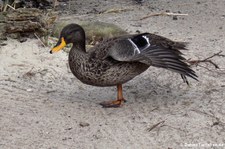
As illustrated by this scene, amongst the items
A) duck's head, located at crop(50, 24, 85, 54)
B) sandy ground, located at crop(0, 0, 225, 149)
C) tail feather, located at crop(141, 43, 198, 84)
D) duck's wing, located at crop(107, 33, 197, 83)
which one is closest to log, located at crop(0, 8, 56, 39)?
sandy ground, located at crop(0, 0, 225, 149)

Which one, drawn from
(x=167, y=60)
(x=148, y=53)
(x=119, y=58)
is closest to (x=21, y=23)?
(x=119, y=58)

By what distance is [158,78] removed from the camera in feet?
20.6

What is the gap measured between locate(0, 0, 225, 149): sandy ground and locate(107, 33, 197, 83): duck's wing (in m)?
0.51

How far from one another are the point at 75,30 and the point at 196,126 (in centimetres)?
172

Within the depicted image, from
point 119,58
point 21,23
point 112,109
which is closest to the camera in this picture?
point 119,58

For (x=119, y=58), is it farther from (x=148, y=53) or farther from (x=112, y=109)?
(x=112, y=109)

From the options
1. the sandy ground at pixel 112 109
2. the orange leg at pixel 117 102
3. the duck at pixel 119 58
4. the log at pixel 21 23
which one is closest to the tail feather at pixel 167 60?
the duck at pixel 119 58

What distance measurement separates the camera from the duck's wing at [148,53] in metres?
5.03

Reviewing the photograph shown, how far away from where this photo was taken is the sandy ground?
464 cm

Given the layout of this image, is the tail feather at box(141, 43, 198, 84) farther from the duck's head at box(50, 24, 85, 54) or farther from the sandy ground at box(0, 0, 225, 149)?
the duck's head at box(50, 24, 85, 54)

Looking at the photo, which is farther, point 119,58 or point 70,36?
point 70,36

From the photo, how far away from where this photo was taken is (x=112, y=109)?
545 centimetres

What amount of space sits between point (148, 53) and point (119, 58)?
321 mm

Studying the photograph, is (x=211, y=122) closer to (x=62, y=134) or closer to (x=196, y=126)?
(x=196, y=126)
